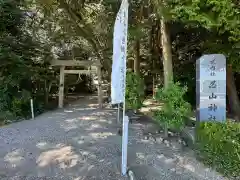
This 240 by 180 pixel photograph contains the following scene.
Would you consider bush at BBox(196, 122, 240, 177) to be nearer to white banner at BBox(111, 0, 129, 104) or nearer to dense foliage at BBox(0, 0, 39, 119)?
white banner at BBox(111, 0, 129, 104)

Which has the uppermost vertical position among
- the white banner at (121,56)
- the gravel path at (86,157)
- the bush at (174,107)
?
the white banner at (121,56)

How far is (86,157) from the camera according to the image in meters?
5.14

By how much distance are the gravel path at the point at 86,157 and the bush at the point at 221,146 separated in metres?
0.22

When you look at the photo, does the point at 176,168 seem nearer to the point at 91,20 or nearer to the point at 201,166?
the point at 201,166

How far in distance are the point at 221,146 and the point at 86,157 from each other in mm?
2175

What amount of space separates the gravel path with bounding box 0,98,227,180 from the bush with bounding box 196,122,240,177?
8.8 inches

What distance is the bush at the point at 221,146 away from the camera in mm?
5020

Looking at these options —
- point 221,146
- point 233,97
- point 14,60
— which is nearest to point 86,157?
point 221,146

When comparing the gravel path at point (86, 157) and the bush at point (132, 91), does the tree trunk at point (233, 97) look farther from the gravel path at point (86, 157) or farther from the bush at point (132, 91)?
the gravel path at point (86, 157)

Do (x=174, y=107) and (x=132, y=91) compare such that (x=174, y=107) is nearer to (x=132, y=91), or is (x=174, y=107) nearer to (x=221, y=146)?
(x=221, y=146)

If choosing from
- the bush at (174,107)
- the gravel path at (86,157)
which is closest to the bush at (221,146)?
the gravel path at (86,157)

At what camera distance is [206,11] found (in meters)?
5.50

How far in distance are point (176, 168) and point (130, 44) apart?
5941 mm

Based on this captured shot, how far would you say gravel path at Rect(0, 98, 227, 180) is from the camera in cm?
467
